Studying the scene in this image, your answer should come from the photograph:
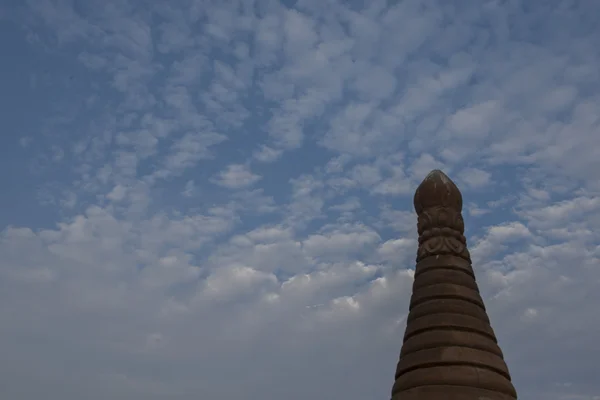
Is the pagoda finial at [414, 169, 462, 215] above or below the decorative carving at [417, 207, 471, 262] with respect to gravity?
above

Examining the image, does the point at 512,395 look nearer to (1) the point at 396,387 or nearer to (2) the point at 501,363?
(2) the point at 501,363

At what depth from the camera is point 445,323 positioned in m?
15.0

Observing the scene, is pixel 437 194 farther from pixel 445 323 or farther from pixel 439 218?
pixel 445 323

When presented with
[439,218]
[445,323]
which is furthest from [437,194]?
[445,323]

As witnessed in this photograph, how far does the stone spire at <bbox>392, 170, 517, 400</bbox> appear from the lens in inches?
552

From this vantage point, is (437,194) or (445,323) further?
(437,194)

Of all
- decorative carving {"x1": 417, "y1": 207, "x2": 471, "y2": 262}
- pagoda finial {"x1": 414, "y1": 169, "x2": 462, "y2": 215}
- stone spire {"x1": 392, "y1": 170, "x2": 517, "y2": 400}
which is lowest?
stone spire {"x1": 392, "y1": 170, "x2": 517, "y2": 400}

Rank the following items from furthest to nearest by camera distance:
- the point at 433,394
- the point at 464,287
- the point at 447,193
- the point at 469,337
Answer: the point at 447,193, the point at 464,287, the point at 469,337, the point at 433,394

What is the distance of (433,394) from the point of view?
13852 millimetres

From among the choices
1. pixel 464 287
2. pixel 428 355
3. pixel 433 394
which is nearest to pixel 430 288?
pixel 464 287

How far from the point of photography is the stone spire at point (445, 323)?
14031 millimetres

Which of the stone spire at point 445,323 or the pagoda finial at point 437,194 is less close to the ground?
the pagoda finial at point 437,194

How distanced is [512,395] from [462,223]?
4.53 meters

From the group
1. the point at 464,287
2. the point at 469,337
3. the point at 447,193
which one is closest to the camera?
the point at 469,337
